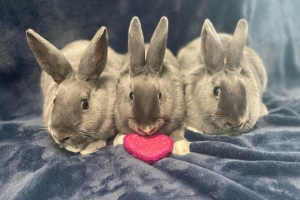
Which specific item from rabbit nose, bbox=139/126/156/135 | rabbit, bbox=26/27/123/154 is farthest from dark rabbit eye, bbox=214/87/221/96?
rabbit, bbox=26/27/123/154

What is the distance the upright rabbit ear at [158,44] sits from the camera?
80.6 inches

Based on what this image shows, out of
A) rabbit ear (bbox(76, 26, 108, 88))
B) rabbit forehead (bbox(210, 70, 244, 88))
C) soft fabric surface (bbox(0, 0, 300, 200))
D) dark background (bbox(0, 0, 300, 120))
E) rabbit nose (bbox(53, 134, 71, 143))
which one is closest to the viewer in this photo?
soft fabric surface (bbox(0, 0, 300, 200))

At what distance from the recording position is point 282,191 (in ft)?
5.37

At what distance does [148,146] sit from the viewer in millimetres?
1990

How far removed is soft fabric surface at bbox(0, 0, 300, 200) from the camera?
1679 millimetres

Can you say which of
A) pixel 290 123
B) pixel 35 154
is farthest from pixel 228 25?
pixel 35 154

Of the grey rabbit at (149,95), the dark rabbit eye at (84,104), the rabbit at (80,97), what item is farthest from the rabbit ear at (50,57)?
the grey rabbit at (149,95)

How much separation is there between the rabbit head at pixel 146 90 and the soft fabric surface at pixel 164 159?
0.21 m

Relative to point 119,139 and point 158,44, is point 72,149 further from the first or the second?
point 158,44

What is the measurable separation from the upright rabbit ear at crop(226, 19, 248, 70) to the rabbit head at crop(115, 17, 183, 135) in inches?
17.9

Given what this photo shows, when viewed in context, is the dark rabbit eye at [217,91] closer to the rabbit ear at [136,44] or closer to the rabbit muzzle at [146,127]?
the rabbit muzzle at [146,127]

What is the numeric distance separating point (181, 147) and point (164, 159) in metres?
0.18

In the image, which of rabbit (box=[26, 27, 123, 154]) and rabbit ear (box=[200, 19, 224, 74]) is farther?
rabbit ear (box=[200, 19, 224, 74])

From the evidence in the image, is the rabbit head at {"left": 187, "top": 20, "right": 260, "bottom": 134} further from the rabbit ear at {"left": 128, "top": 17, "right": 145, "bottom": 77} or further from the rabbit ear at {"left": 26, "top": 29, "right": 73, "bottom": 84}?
the rabbit ear at {"left": 26, "top": 29, "right": 73, "bottom": 84}
